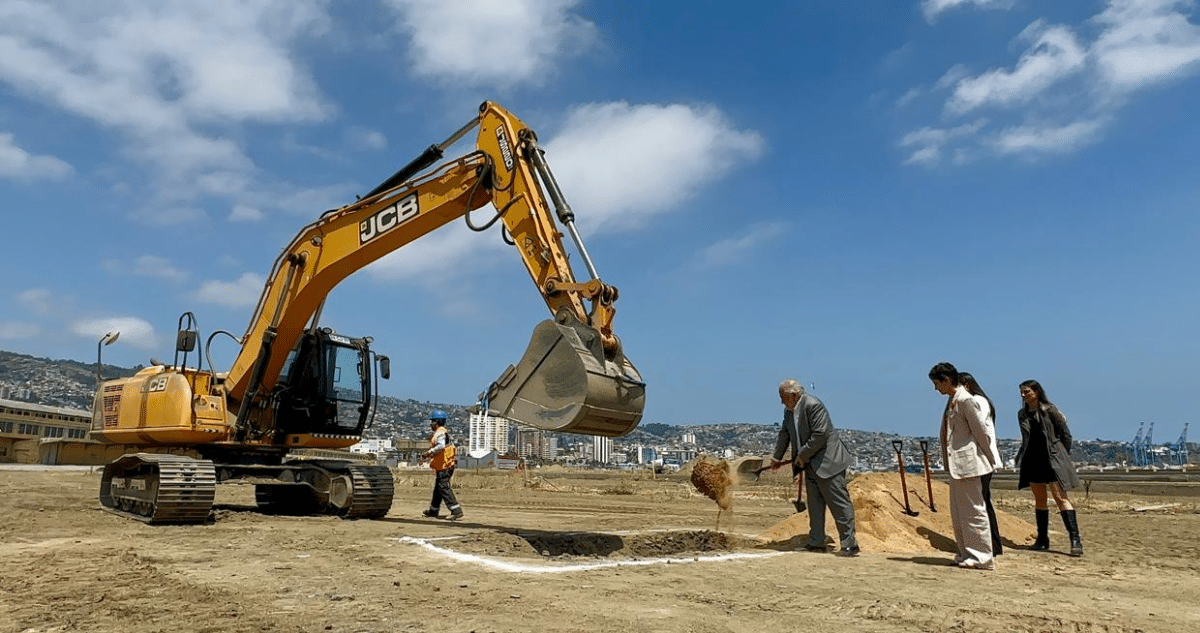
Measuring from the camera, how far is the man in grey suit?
7.65 meters

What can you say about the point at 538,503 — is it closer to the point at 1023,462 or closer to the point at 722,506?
the point at 722,506

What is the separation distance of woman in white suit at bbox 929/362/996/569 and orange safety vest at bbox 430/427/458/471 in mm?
7038

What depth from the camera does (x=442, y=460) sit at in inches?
458

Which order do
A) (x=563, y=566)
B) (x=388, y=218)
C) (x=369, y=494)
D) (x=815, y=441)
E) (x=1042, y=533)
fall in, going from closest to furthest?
(x=563, y=566) < (x=815, y=441) < (x=1042, y=533) < (x=388, y=218) < (x=369, y=494)

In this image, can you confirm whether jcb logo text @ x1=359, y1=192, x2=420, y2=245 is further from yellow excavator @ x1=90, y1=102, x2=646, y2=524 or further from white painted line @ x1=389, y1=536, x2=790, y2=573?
white painted line @ x1=389, y1=536, x2=790, y2=573

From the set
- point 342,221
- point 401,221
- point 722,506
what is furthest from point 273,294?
point 722,506

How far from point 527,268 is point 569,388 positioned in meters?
2.14

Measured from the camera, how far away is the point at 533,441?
520 feet

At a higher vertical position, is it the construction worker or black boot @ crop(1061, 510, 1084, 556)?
the construction worker

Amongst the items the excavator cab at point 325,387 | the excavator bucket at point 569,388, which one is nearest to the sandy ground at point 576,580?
the excavator bucket at point 569,388

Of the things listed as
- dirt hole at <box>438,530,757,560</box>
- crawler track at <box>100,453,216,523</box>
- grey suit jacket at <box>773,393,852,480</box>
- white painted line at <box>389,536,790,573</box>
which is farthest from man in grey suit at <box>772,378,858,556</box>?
crawler track at <box>100,453,216,523</box>

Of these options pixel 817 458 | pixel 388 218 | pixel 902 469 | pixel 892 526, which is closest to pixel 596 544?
pixel 817 458

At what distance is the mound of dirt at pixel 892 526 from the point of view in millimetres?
8250

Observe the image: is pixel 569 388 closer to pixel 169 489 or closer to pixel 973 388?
pixel 973 388
